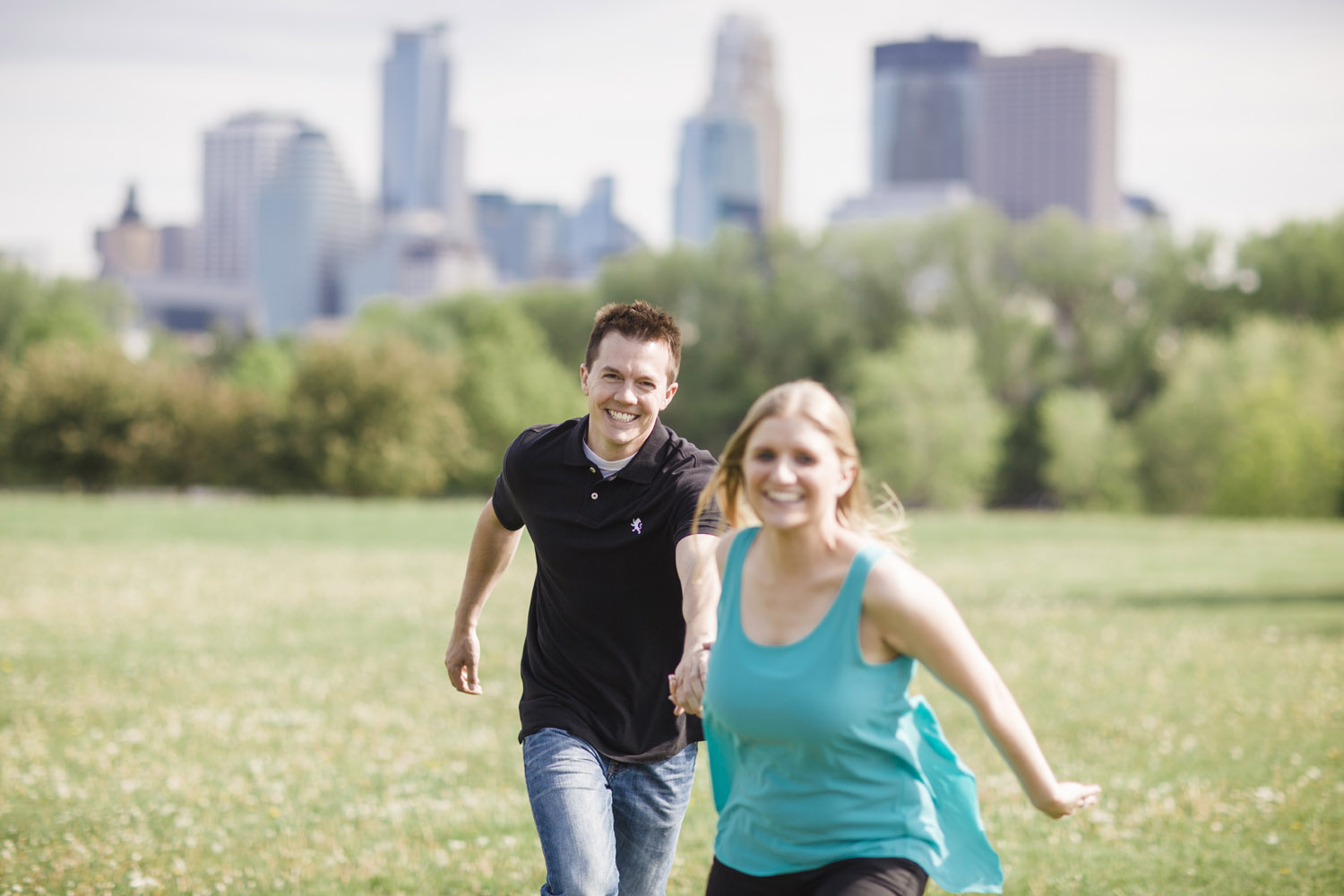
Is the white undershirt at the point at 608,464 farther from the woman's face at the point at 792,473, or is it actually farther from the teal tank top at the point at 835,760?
the woman's face at the point at 792,473

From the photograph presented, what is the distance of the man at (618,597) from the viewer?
190 inches

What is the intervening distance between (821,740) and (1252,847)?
5803mm

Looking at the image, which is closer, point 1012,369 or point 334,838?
point 334,838

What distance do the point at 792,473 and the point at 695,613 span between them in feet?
2.80

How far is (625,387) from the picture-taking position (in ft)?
15.8

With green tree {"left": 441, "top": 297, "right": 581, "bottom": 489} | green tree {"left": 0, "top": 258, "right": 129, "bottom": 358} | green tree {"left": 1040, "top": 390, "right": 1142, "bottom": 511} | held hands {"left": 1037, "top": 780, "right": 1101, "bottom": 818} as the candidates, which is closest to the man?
held hands {"left": 1037, "top": 780, "right": 1101, "bottom": 818}

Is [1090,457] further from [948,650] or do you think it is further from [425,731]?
[948,650]

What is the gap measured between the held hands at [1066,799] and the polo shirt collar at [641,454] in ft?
6.04

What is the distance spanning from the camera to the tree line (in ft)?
218

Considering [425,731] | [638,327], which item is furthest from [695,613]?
[425,731]

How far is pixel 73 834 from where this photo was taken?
8344mm

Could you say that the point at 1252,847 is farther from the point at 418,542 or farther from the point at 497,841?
the point at 418,542

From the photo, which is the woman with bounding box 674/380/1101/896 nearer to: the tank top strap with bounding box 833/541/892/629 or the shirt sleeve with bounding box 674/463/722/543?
the tank top strap with bounding box 833/541/892/629

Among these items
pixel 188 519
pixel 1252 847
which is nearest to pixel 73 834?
pixel 1252 847
